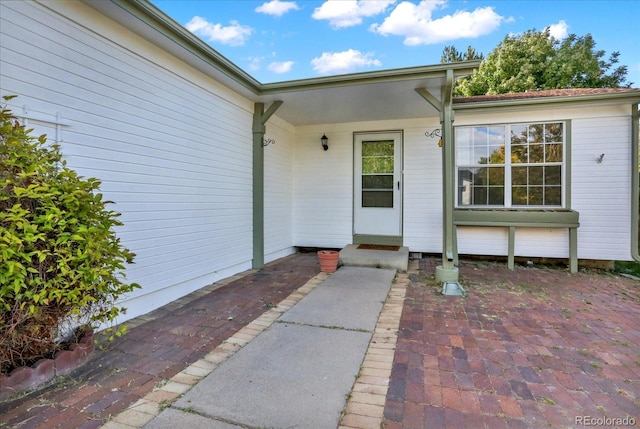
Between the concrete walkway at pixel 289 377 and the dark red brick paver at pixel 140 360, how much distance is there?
1.04 ft

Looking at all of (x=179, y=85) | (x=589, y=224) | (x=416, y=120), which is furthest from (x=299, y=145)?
(x=589, y=224)

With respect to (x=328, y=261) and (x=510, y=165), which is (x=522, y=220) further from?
(x=328, y=261)

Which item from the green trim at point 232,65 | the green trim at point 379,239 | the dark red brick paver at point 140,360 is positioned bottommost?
the dark red brick paver at point 140,360

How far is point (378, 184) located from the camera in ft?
21.4

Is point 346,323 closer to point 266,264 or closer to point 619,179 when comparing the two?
point 266,264

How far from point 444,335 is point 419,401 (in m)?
1.03

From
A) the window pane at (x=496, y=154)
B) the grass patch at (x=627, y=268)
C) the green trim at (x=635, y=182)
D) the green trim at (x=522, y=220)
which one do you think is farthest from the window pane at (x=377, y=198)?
the grass patch at (x=627, y=268)

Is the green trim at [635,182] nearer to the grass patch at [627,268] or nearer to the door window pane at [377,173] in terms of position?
the grass patch at [627,268]

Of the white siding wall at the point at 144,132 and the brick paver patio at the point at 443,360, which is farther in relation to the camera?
the white siding wall at the point at 144,132

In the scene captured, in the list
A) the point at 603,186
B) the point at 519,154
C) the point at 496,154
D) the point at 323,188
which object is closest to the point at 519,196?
the point at 519,154

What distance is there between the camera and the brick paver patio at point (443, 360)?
1779 millimetres

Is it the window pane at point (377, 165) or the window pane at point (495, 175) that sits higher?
the window pane at point (377, 165)

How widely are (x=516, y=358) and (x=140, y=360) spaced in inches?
106

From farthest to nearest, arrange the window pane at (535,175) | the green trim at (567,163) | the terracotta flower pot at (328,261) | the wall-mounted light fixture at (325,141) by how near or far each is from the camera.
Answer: the wall-mounted light fixture at (325,141), the window pane at (535,175), the green trim at (567,163), the terracotta flower pot at (328,261)
